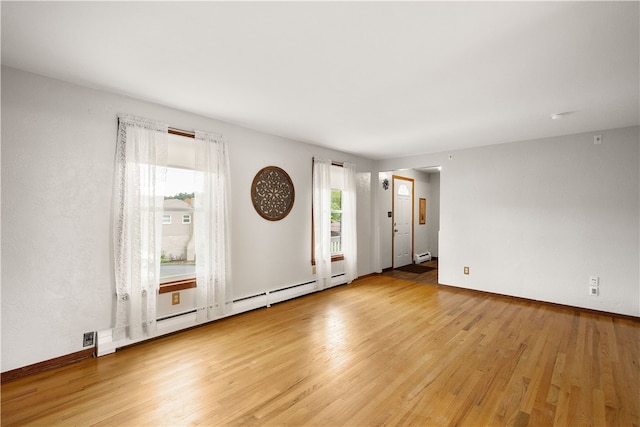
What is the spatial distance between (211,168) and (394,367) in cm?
288

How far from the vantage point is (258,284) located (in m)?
4.00

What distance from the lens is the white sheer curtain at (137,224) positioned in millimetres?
2770

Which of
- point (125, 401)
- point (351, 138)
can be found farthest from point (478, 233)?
point (125, 401)

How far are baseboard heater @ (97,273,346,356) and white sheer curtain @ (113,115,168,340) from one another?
83 millimetres

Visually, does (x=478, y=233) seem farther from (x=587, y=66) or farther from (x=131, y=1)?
(x=131, y=1)

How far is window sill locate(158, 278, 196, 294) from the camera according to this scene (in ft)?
10.3

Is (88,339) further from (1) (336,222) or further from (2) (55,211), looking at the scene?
(1) (336,222)

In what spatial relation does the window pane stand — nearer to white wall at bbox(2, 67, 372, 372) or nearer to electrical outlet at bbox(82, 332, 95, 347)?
white wall at bbox(2, 67, 372, 372)

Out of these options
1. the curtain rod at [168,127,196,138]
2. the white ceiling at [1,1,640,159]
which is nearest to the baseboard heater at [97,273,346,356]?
the curtain rod at [168,127,196,138]

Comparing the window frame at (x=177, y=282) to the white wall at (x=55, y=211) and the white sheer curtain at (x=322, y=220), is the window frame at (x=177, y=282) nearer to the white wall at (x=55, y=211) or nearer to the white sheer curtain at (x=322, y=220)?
the white wall at (x=55, y=211)

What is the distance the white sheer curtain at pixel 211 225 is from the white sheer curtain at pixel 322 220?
1.63 m

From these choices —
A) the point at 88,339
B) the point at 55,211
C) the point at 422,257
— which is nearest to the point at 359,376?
the point at 88,339

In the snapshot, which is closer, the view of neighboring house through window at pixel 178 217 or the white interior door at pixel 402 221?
the view of neighboring house through window at pixel 178 217

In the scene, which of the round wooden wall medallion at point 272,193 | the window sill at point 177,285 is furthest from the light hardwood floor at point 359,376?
the round wooden wall medallion at point 272,193
